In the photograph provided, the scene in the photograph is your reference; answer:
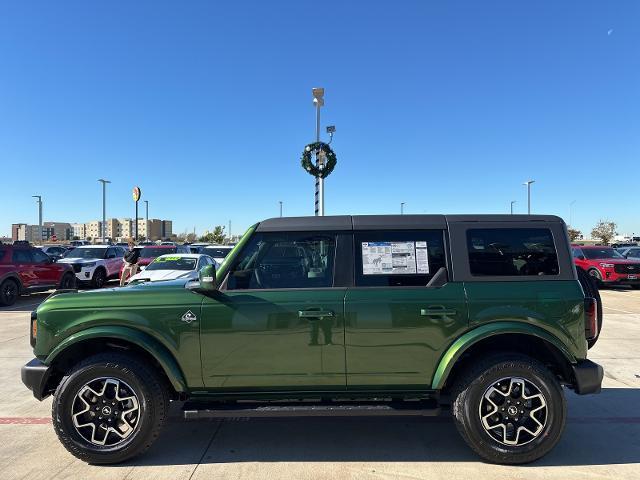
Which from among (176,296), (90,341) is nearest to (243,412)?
(176,296)

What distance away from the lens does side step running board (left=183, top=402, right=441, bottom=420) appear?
10.7 feet

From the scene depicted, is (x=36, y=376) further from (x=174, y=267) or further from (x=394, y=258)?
(x=174, y=267)

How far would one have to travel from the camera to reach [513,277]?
11.4 feet

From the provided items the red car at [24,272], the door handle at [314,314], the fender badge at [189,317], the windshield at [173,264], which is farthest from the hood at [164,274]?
the door handle at [314,314]

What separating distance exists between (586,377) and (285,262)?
244cm

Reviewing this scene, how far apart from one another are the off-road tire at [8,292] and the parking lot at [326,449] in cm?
815

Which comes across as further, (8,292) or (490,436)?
(8,292)

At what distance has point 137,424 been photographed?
3.34m

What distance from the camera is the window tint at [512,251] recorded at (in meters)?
3.50

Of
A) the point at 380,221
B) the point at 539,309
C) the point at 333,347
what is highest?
the point at 380,221

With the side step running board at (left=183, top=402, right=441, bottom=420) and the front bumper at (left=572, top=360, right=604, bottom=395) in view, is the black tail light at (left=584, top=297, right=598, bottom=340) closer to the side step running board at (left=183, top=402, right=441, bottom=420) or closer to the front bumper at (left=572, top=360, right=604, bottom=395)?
the front bumper at (left=572, top=360, right=604, bottom=395)

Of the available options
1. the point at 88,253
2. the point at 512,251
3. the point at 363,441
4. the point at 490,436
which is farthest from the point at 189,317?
the point at 88,253

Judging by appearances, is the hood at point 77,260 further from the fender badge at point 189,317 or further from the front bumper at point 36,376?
the fender badge at point 189,317

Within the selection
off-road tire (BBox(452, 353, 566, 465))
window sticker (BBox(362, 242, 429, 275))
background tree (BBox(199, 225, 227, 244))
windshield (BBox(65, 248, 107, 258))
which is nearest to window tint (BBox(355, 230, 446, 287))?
window sticker (BBox(362, 242, 429, 275))
